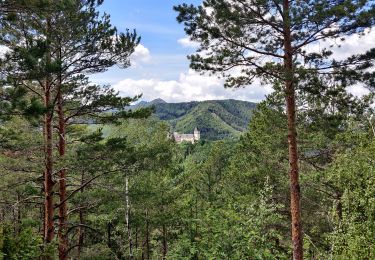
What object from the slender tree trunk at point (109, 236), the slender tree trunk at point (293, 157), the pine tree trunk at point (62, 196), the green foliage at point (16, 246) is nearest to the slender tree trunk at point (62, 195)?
the pine tree trunk at point (62, 196)

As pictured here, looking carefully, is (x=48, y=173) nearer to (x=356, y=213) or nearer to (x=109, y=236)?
(x=356, y=213)

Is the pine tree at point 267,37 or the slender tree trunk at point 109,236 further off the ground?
the pine tree at point 267,37

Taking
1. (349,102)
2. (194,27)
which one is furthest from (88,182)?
(349,102)

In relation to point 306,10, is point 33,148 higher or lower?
lower

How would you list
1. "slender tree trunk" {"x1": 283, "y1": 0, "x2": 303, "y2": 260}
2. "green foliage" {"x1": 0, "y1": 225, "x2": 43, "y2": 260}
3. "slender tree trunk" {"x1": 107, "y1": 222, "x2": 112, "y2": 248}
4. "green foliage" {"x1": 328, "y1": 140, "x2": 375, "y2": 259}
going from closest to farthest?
"green foliage" {"x1": 0, "y1": 225, "x2": 43, "y2": 260}, "green foliage" {"x1": 328, "y1": 140, "x2": 375, "y2": 259}, "slender tree trunk" {"x1": 283, "y1": 0, "x2": 303, "y2": 260}, "slender tree trunk" {"x1": 107, "y1": 222, "x2": 112, "y2": 248}

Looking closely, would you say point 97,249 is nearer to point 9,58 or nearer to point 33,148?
point 33,148

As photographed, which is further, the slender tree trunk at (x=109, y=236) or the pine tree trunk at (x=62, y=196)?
the slender tree trunk at (x=109, y=236)

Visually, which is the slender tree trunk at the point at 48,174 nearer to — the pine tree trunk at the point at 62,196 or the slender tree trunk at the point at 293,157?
the pine tree trunk at the point at 62,196

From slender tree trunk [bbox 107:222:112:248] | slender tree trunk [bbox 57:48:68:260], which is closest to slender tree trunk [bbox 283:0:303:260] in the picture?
slender tree trunk [bbox 57:48:68:260]

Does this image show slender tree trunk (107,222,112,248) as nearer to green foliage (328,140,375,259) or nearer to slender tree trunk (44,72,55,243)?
slender tree trunk (44,72,55,243)

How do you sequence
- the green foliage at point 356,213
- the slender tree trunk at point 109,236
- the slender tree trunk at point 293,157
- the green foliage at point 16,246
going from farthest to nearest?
the slender tree trunk at point 109,236 < the slender tree trunk at point 293,157 < the green foliage at point 356,213 < the green foliage at point 16,246

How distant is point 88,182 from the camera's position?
11883 millimetres

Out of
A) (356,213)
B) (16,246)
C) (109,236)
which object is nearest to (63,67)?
(16,246)

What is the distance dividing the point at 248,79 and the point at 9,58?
19.3ft
